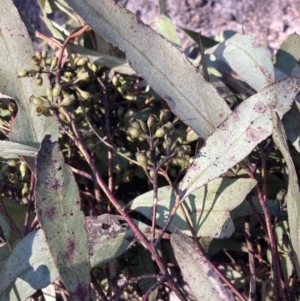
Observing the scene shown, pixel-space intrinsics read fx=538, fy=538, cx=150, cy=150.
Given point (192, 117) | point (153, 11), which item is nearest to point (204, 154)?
point (192, 117)

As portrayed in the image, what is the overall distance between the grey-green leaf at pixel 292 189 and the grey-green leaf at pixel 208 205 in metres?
0.06

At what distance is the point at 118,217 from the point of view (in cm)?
65

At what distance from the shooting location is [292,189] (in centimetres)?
57

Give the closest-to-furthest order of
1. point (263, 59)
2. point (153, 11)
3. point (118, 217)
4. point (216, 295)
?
point (216, 295), point (118, 217), point (263, 59), point (153, 11)

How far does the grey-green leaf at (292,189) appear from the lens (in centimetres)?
56

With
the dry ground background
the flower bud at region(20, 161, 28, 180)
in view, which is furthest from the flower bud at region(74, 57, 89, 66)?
the dry ground background

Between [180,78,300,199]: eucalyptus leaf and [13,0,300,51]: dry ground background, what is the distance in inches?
27.0

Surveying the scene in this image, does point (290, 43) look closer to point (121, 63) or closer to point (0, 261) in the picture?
point (121, 63)

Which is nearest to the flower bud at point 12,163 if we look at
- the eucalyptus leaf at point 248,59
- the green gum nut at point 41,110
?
the green gum nut at point 41,110

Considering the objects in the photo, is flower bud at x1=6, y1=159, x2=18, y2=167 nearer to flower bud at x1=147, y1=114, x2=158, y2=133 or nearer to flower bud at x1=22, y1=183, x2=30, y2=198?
flower bud at x1=22, y1=183, x2=30, y2=198

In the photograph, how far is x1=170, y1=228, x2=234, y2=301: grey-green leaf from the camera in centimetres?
54

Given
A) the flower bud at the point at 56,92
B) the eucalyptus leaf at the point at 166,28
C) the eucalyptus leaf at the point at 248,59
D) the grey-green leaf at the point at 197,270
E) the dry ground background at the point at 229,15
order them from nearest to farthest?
1. the grey-green leaf at the point at 197,270
2. the flower bud at the point at 56,92
3. the eucalyptus leaf at the point at 248,59
4. the eucalyptus leaf at the point at 166,28
5. the dry ground background at the point at 229,15

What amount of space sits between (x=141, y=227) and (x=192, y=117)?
0.15m

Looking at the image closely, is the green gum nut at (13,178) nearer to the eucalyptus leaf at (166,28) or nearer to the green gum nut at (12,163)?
the green gum nut at (12,163)
